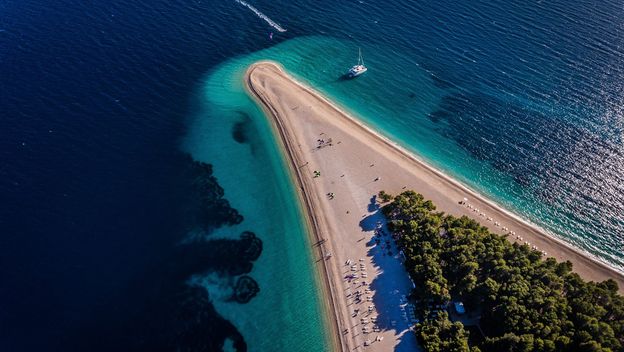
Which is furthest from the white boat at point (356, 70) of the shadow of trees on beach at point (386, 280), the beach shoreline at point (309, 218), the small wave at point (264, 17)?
the shadow of trees on beach at point (386, 280)

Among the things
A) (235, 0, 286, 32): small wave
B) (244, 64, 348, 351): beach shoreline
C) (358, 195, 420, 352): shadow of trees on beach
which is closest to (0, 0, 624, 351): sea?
(235, 0, 286, 32): small wave

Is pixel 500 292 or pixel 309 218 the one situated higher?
pixel 500 292

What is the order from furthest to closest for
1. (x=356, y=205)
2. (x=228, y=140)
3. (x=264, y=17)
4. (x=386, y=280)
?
(x=264, y=17) → (x=228, y=140) → (x=356, y=205) → (x=386, y=280)

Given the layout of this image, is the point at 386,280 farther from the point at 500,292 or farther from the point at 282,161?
the point at 282,161

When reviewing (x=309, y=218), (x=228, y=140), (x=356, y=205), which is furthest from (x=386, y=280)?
(x=228, y=140)

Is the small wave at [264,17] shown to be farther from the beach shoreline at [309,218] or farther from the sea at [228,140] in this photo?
the beach shoreline at [309,218]

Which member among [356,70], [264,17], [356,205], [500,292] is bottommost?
[356,205]
